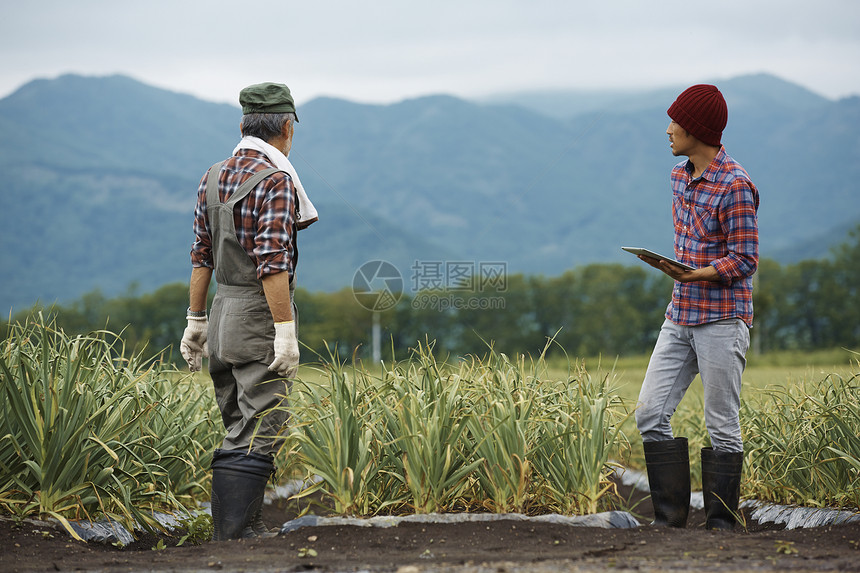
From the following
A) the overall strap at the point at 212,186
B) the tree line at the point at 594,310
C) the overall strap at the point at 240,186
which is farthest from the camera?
the tree line at the point at 594,310

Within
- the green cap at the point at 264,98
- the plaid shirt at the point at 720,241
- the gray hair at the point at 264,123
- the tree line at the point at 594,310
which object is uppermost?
the green cap at the point at 264,98

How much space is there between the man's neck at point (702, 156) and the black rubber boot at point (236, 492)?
233 cm

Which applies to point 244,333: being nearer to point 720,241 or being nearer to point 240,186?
point 240,186

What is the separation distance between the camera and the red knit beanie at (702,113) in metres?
3.41

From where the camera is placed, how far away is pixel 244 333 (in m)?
3.29

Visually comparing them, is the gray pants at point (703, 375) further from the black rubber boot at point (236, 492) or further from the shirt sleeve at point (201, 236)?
the shirt sleeve at point (201, 236)

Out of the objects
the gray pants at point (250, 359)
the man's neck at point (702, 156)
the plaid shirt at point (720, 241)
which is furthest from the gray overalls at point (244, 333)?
the man's neck at point (702, 156)

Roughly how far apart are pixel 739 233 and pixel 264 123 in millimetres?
2157

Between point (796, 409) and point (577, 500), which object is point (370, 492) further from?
point (796, 409)

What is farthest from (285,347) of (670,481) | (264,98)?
(670,481)

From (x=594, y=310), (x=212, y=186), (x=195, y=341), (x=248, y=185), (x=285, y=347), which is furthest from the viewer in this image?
(x=594, y=310)

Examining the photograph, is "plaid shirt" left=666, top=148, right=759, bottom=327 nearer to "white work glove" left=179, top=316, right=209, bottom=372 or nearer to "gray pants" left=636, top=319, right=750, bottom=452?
"gray pants" left=636, top=319, right=750, bottom=452

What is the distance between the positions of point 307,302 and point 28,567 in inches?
1499

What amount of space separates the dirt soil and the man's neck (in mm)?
1588
